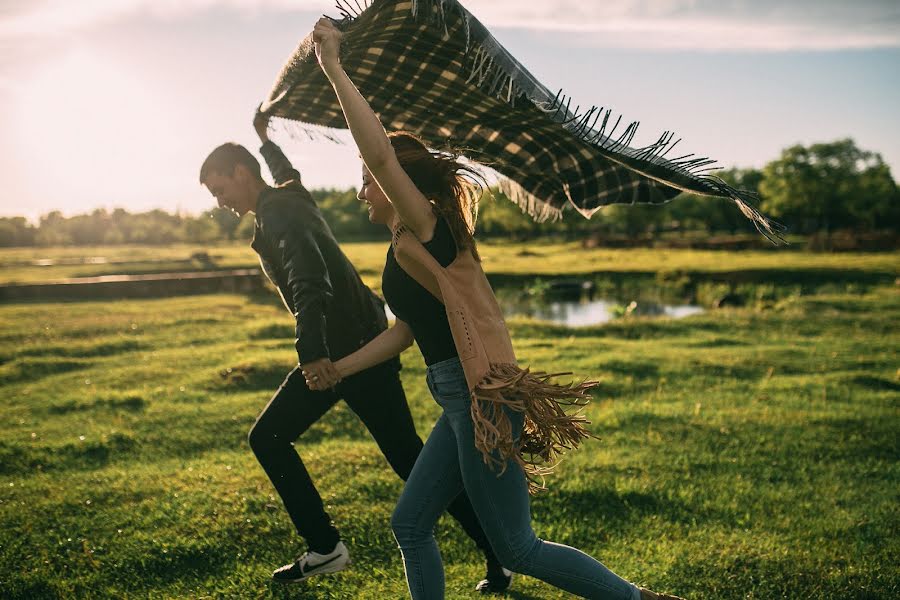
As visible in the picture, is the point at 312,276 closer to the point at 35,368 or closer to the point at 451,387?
the point at 451,387

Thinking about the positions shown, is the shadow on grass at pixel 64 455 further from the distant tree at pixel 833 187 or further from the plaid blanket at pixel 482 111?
the distant tree at pixel 833 187

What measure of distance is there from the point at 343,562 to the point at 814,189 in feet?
285

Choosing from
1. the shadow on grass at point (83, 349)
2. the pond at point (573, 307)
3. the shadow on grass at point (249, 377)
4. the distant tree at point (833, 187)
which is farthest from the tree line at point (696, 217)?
the shadow on grass at point (249, 377)

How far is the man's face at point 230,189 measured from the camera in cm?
389

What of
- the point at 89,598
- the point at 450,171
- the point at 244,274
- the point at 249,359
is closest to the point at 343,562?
the point at 89,598

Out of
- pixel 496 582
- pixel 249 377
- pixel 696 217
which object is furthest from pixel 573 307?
pixel 696 217

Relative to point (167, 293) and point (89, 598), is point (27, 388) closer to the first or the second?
point (89, 598)

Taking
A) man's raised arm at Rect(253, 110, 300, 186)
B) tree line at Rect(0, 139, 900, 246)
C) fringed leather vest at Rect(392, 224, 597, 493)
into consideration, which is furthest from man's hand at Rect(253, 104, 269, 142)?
tree line at Rect(0, 139, 900, 246)

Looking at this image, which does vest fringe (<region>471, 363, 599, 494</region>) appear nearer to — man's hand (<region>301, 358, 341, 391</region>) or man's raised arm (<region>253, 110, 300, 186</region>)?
man's hand (<region>301, 358, 341, 391</region>)

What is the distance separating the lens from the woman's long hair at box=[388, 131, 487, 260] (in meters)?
2.70

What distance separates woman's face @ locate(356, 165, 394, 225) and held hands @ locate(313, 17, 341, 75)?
445 millimetres

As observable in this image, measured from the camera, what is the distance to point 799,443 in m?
6.95

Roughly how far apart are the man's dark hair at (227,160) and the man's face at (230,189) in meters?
0.03

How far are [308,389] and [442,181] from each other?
1.55 metres
